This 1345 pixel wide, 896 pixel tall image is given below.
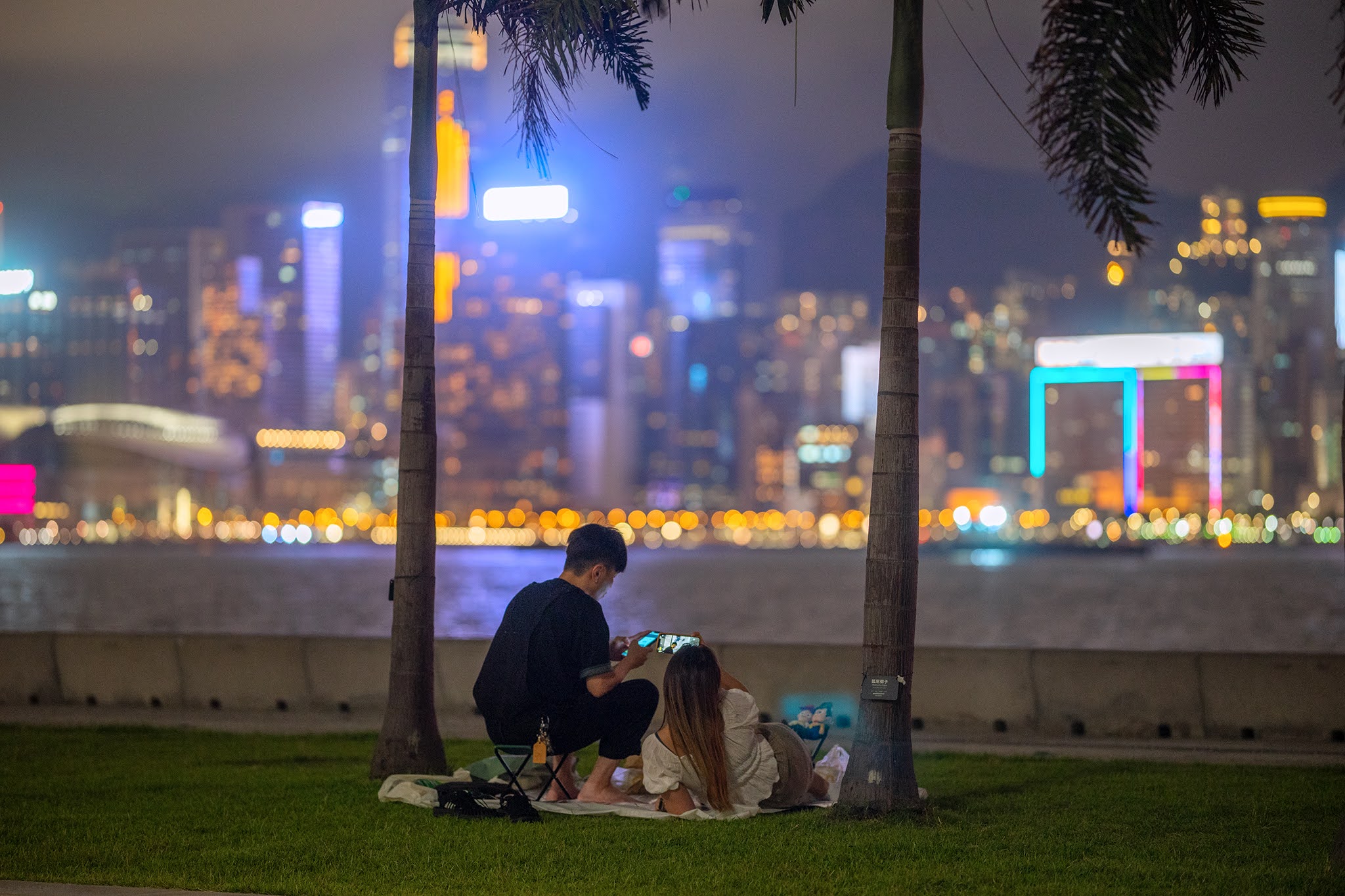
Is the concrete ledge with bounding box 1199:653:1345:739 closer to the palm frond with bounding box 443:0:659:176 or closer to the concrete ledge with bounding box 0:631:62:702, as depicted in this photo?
the palm frond with bounding box 443:0:659:176

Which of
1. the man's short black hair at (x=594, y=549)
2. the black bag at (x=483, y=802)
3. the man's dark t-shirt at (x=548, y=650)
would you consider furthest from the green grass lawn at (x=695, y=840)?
the man's short black hair at (x=594, y=549)

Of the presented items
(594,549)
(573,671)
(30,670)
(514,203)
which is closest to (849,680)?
(573,671)

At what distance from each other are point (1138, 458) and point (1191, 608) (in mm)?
91795

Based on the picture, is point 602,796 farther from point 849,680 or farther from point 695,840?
point 849,680

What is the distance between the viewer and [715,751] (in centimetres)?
919

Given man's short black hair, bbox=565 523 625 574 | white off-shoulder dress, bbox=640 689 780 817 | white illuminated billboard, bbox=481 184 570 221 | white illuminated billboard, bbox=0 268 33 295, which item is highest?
white illuminated billboard, bbox=0 268 33 295

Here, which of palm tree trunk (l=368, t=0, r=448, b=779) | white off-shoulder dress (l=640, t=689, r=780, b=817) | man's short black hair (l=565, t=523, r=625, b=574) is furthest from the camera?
palm tree trunk (l=368, t=0, r=448, b=779)

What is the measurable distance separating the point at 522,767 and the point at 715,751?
123 cm

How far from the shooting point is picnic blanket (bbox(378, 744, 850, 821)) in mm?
9359

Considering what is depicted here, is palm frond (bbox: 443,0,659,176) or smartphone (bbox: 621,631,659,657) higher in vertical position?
palm frond (bbox: 443,0,659,176)

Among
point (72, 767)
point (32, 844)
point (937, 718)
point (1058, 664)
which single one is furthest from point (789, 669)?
point (32, 844)

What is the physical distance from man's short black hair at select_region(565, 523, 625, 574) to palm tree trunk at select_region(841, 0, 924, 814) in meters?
1.50

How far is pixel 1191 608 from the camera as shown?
8862 cm

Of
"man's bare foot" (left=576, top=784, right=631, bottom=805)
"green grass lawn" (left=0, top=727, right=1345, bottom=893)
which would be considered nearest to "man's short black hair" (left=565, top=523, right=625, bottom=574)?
"man's bare foot" (left=576, top=784, right=631, bottom=805)
